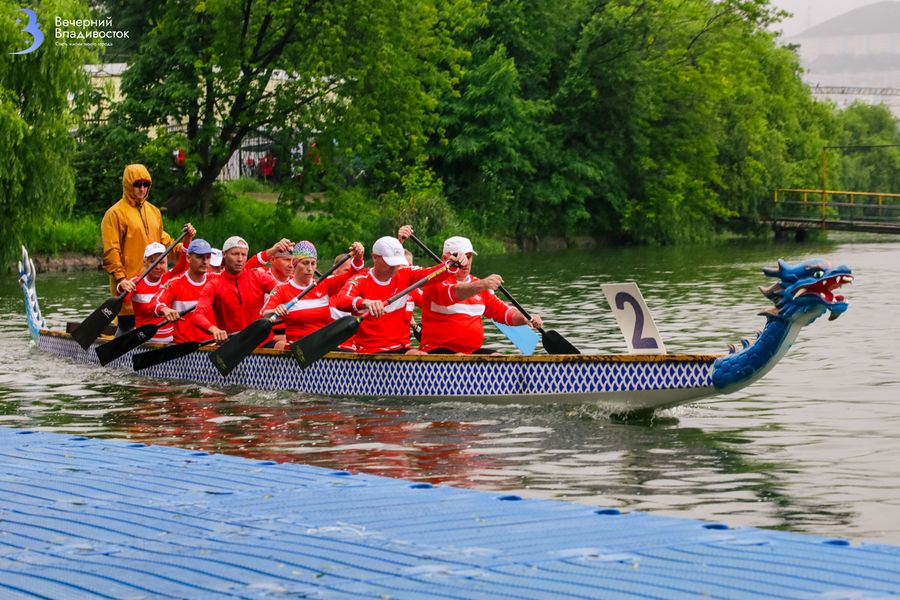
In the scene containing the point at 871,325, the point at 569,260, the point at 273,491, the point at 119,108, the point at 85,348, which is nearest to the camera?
the point at 273,491

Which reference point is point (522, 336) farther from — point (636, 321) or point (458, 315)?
point (636, 321)

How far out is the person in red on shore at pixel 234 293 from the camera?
15.5 m

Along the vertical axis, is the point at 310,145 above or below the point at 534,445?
above

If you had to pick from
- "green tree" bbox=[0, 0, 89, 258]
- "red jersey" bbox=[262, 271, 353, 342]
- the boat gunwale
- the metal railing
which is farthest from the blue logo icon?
the metal railing

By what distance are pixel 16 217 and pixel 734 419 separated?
20.1 metres

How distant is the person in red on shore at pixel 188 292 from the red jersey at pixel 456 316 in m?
3.17

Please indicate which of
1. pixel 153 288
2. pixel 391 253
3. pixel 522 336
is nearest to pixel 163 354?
pixel 153 288

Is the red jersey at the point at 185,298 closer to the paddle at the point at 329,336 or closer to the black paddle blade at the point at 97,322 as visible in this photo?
the black paddle blade at the point at 97,322

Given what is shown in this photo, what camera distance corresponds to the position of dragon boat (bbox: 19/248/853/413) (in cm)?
1080

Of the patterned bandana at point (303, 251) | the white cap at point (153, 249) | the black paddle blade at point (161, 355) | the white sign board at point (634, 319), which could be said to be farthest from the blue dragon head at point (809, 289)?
the white cap at point (153, 249)

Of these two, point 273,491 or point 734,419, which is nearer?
point 273,491

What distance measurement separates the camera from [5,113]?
2806 cm

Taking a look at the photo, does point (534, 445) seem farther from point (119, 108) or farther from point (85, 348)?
point (119, 108)

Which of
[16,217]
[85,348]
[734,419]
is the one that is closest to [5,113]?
[16,217]
